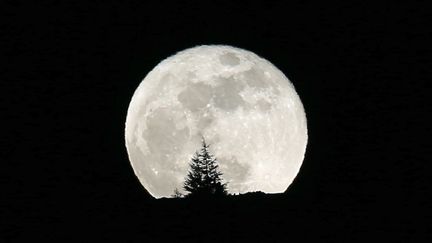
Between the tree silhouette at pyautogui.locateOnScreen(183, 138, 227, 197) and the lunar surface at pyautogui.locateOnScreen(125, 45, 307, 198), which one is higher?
the lunar surface at pyautogui.locateOnScreen(125, 45, 307, 198)

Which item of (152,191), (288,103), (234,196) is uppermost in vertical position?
(288,103)

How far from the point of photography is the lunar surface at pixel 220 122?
19.3 metres

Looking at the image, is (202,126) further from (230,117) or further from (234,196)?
(234,196)

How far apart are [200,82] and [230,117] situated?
4.59ft

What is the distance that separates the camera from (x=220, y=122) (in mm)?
19250

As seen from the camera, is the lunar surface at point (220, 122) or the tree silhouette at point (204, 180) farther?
the lunar surface at point (220, 122)

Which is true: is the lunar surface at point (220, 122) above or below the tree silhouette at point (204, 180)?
above

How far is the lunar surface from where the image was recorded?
19.3 metres

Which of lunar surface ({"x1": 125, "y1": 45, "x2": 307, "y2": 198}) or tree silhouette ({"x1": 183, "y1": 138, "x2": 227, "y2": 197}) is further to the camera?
lunar surface ({"x1": 125, "y1": 45, "x2": 307, "y2": 198})

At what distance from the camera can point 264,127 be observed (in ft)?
64.6

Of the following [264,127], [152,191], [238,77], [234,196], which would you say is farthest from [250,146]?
[234,196]

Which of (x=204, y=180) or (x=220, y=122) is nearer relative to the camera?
(x=204, y=180)

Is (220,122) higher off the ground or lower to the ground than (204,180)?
higher

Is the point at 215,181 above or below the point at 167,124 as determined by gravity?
below
